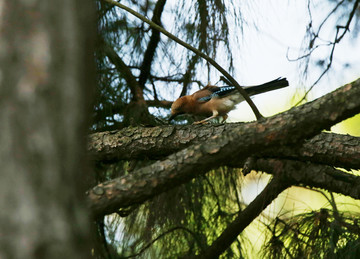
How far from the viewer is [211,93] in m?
3.12

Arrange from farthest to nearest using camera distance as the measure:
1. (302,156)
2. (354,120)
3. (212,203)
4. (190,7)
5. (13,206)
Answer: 1. (354,120)
2. (212,203)
3. (190,7)
4. (302,156)
5. (13,206)

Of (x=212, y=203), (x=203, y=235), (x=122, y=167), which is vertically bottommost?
(x=203, y=235)

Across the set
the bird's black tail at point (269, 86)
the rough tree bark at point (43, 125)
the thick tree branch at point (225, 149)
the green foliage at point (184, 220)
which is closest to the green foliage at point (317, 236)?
the green foliage at point (184, 220)

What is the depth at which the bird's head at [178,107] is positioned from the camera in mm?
2842

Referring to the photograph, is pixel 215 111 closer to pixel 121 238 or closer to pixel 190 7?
pixel 190 7

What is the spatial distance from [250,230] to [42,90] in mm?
2141

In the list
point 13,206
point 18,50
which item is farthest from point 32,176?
point 18,50

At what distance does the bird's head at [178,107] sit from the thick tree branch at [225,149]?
4.96 feet

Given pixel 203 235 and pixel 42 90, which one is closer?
pixel 42 90

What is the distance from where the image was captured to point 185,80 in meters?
2.76

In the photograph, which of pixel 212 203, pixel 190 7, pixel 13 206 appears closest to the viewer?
pixel 13 206

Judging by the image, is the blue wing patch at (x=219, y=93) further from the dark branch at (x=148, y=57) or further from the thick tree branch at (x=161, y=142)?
the thick tree branch at (x=161, y=142)

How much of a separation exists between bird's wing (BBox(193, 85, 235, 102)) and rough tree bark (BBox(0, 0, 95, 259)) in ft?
7.55

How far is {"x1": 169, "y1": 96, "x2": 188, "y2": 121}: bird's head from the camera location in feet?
9.32
